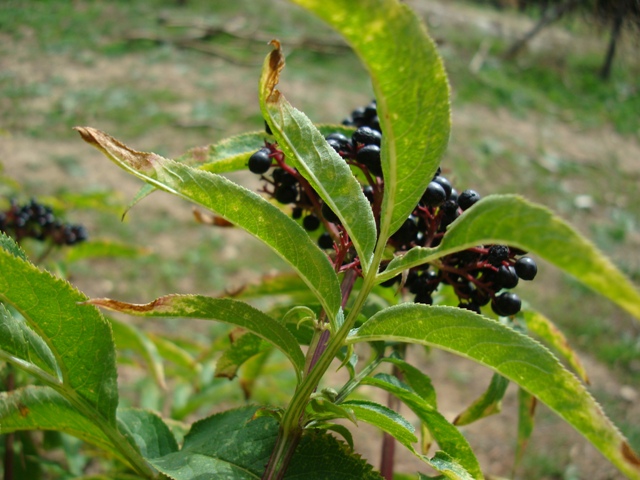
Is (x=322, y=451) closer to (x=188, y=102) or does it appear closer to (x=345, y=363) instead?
(x=345, y=363)

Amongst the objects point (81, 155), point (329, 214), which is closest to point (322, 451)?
point (329, 214)

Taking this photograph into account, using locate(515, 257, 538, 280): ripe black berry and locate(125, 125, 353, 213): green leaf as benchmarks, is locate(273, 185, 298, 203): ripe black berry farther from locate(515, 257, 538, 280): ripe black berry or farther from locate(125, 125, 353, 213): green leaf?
locate(515, 257, 538, 280): ripe black berry

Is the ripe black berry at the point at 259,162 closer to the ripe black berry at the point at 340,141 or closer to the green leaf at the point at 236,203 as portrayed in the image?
the ripe black berry at the point at 340,141

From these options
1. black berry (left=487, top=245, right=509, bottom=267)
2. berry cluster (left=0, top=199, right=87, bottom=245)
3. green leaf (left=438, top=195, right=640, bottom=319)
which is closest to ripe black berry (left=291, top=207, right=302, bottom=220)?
black berry (left=487, top=245, right=509, bottom=267)

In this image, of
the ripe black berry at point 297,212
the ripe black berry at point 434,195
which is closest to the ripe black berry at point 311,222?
the ripe black berry at point 297,212

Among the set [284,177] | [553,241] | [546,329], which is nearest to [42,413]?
[284,177]

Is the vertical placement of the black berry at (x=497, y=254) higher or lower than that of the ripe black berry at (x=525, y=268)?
higher
